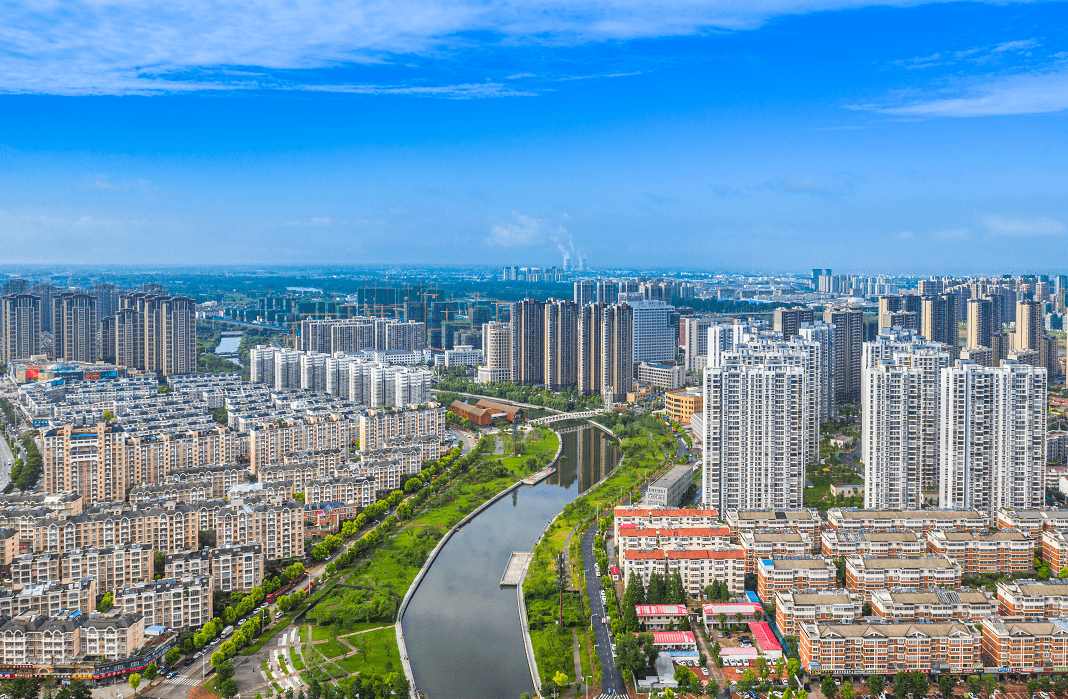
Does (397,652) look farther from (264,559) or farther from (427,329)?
(427,329)

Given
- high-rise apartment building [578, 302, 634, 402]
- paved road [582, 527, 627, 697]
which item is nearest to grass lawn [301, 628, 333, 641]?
paved road [582, 527, 627, 697]

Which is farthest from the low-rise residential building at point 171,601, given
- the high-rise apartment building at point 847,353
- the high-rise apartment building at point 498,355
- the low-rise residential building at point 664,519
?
the high-rise apartment building at point 498,355

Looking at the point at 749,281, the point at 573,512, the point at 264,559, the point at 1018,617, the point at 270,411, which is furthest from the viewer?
the point at 749,281

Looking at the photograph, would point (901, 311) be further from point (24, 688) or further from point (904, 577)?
point (24, 688)

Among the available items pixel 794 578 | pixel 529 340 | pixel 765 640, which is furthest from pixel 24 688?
pixel 529 340

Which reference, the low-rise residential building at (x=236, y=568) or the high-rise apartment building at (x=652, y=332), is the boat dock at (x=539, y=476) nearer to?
the low-rise residential building at (x=236, y=568)

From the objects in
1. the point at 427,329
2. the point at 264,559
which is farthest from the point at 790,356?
the point at 427,329

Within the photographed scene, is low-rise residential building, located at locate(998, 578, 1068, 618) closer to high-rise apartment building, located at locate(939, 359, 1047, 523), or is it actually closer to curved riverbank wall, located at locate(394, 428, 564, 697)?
high-rise apartment building, located at locate(939, 359, 1047, 523)
